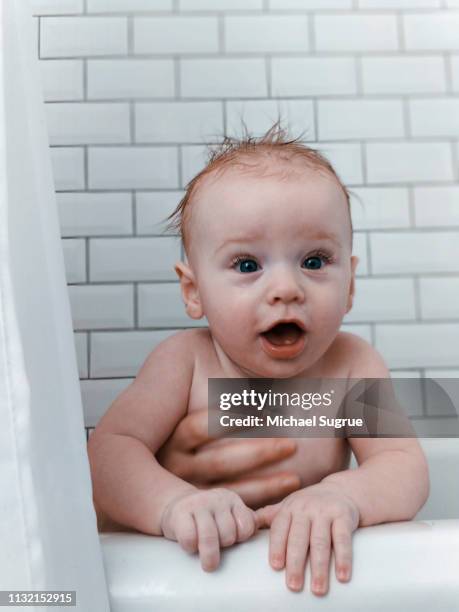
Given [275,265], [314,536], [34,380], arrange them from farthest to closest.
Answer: [275,265] < [314,536] < [34,380]

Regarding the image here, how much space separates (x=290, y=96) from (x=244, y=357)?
1.03 metres

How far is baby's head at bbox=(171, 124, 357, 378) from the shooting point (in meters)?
0.95

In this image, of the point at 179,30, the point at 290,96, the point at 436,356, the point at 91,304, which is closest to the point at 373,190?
the point at 290,96

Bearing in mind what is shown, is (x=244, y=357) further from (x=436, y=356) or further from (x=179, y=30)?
(x=179, y=30)

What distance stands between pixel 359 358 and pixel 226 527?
50 centimetres

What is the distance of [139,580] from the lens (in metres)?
0.65

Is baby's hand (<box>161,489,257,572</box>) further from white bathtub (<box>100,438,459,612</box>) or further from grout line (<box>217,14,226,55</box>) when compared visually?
grout line (<box>217,14,226,55</box>)

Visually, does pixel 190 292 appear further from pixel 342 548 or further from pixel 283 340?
pixel 342 548

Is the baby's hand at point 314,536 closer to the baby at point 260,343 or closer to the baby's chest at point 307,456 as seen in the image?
the baby at point 260,343

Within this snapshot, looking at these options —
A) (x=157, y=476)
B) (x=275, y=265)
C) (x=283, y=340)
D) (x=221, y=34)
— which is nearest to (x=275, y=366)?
(x=283, y=340)

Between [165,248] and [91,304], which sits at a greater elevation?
[165,248]

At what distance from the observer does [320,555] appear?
65cm

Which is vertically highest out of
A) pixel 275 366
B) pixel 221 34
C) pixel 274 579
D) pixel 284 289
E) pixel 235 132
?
pixel 221 34

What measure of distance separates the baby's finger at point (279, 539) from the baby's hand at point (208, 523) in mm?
22
